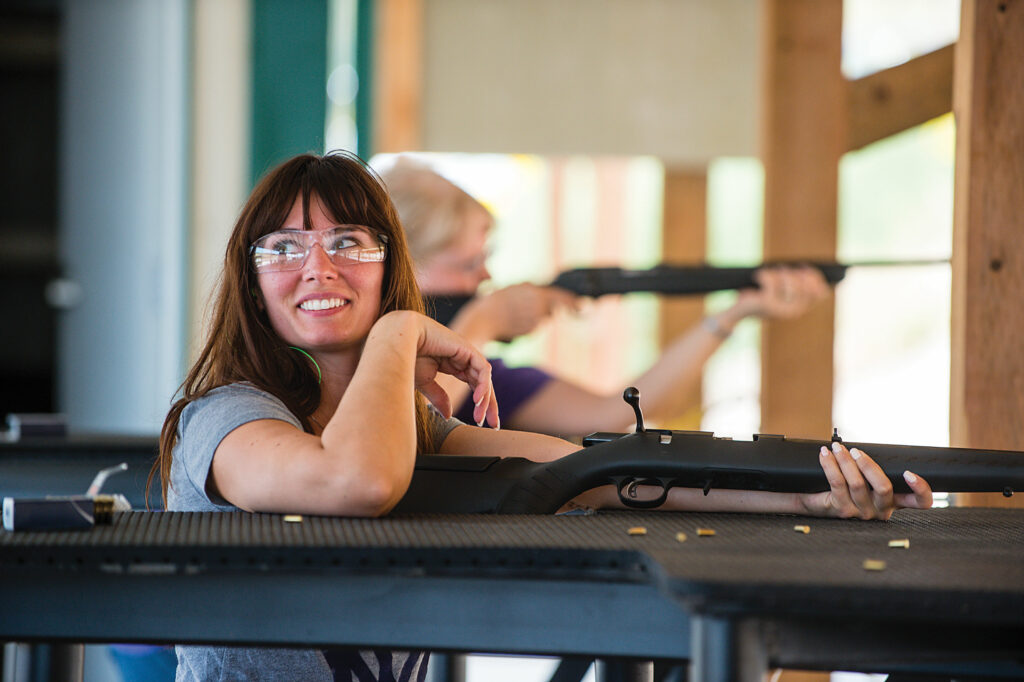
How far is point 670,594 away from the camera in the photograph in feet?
2.78

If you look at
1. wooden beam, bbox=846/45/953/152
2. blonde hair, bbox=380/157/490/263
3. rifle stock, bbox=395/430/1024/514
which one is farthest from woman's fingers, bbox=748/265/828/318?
rifle stock, bbox=395/430/1024/514

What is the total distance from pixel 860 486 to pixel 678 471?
0.64ft

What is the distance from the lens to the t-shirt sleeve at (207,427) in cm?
122

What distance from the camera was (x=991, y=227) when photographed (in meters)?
1.58

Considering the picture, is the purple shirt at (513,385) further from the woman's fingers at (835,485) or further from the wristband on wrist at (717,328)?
the woman's fingers at (835,485)

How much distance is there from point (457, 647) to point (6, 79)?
4.47 m

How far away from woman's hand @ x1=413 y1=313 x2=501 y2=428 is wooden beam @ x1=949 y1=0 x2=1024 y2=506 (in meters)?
0.70

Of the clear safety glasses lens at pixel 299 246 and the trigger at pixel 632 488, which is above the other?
the clear safety glasses lens at pixel 299 246

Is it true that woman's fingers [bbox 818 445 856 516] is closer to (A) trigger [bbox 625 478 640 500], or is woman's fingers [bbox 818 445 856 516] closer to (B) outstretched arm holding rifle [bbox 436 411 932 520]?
(B) outstretched arm holding rifle [bbox 436 411 932 520]

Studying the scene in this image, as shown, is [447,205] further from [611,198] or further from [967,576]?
[611,198]

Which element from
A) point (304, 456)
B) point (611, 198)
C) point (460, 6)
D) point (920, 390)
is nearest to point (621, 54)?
point (460, 6)

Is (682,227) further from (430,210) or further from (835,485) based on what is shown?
(835,485)

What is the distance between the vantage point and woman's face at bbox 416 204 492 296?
95.0 inches

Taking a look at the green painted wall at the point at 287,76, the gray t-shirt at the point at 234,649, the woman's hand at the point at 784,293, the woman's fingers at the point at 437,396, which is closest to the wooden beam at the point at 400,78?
the green painted wall at the point at 287,76
